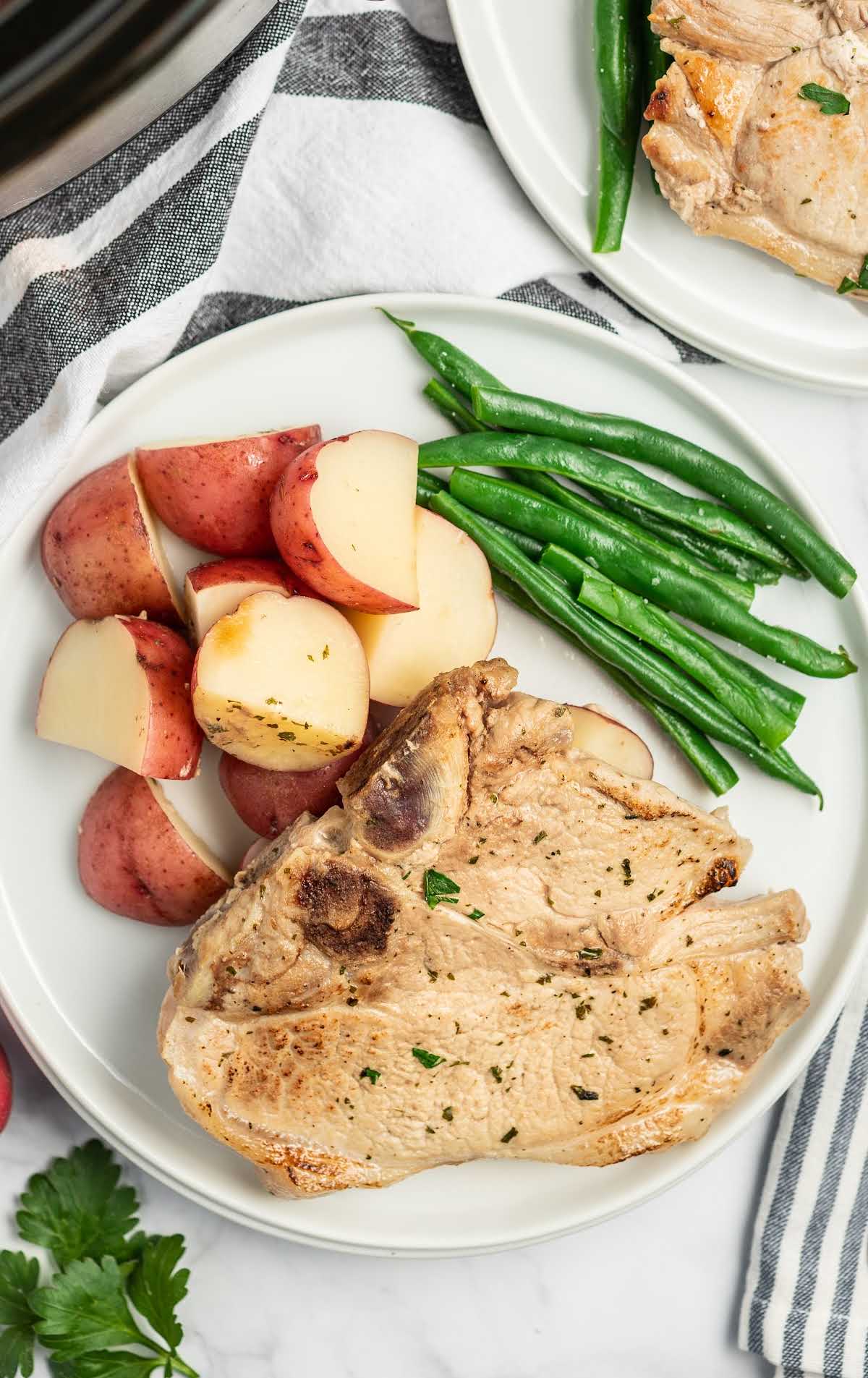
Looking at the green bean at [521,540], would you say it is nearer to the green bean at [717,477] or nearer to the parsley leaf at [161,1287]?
the green bean at [717,477]

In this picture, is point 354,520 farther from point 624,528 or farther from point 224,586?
point 624,528

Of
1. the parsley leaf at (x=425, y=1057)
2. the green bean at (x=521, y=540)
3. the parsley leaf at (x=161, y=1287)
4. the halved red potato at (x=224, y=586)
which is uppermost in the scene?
the halved red potato at (x=224, y=586)

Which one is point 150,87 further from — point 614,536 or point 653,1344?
point 653,1344

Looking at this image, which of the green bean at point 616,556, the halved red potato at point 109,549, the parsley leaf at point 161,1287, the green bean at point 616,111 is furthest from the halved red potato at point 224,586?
the parsley leaf at point 161,1287

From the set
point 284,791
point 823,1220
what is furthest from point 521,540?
point 823,1220

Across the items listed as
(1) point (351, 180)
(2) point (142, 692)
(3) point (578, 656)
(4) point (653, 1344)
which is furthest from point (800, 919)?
(1) point (351, 180)
